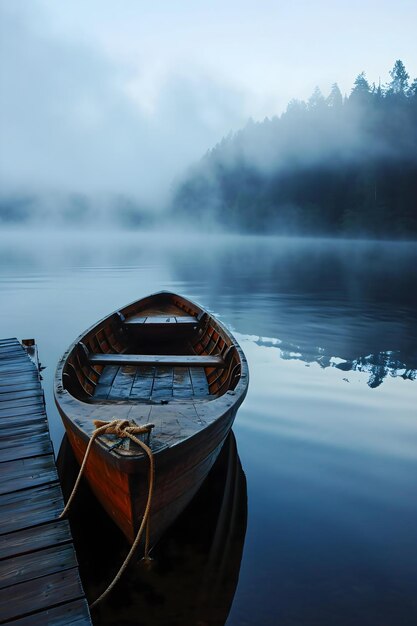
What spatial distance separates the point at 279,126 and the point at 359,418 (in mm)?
135252

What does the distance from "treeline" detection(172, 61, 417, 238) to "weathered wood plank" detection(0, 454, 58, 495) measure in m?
90.6

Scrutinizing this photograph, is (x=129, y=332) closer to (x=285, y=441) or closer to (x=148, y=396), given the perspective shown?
(x=148, y=396)

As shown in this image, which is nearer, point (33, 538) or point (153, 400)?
point (33, 538)

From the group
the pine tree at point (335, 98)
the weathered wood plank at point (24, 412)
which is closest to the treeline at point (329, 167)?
→ the pine tree at point (335, 98)

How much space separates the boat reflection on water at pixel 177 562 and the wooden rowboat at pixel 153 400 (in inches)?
15.7

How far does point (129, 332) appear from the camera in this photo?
10.8 m

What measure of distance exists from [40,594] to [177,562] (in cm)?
164

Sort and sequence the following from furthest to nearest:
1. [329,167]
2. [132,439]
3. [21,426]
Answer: [329,167], [21,426], [132,439]

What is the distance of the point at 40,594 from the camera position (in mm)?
3412

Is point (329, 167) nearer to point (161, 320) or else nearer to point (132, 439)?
point (161, 320)

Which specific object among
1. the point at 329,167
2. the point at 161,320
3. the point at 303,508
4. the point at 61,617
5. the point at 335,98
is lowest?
the point at 303,508

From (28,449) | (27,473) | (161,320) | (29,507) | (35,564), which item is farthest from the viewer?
(161,320)

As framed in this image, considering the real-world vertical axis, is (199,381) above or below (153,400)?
below

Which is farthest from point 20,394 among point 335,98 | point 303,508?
point 335,98
